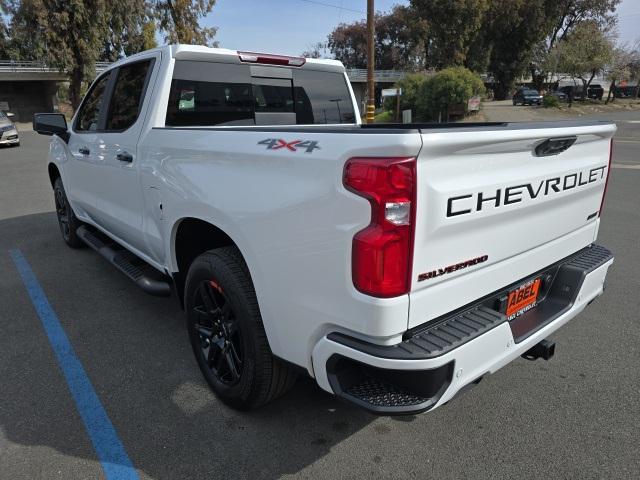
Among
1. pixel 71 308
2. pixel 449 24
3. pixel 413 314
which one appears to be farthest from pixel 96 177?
pixel 449 24

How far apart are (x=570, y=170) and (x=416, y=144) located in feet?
3.93

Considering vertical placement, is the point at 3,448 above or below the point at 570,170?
below

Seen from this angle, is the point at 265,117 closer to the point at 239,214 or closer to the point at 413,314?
the point at 239,214

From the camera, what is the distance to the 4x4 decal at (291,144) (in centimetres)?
184

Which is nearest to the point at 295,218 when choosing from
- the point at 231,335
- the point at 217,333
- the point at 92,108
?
the point at 231,335

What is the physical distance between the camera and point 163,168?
2.84 metres

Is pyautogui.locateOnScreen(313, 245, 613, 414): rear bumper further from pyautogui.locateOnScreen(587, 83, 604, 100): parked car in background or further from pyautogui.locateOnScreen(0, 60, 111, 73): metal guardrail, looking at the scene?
pyautogui.locateOnScreen(587, 83, 604, 100): parked car in background

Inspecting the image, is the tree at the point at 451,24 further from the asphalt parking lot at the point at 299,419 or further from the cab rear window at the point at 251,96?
the asphalt parking lot at the point at 299,419

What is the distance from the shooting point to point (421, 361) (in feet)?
A: 5.61

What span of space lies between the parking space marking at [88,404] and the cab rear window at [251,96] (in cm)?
176

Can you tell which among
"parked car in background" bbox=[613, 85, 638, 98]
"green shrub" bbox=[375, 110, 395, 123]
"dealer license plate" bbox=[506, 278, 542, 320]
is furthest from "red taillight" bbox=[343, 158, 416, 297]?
"parked car in background" bbox=[613, 85, 638, 98]

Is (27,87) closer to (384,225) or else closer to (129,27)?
(129,27)

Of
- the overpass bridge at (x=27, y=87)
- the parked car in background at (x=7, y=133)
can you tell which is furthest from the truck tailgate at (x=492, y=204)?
the overpass bridge at (x=27, y=87)

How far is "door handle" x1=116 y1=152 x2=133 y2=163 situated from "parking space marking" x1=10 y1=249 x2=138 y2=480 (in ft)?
4.58
